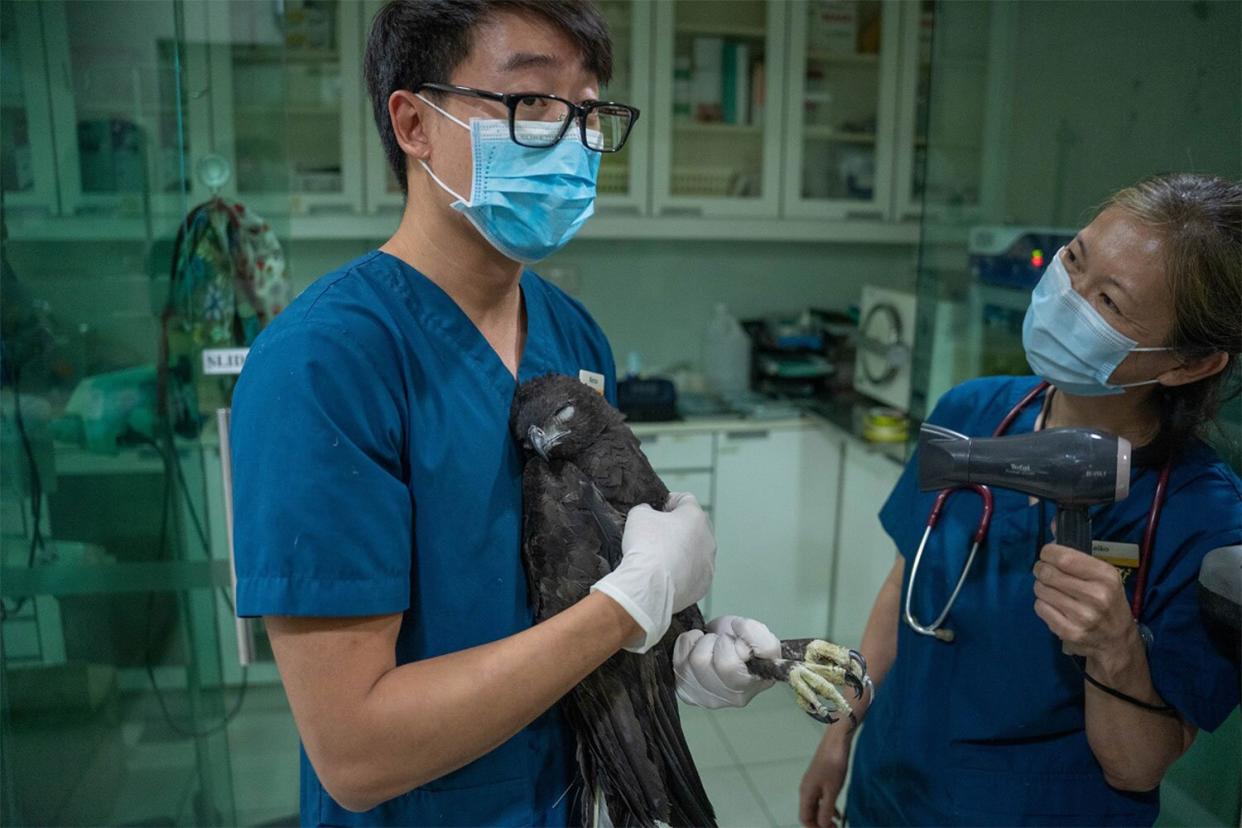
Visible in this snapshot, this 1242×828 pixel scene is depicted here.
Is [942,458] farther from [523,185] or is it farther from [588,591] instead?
[523,185]

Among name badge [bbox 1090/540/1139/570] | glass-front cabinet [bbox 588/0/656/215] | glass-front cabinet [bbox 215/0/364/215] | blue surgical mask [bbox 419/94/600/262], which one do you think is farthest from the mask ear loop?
glass-front cabinet [bbox 588/0/656/215]

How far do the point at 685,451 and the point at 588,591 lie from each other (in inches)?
82.6

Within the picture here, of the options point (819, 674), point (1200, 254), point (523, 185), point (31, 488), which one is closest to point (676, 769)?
point (819, 674)

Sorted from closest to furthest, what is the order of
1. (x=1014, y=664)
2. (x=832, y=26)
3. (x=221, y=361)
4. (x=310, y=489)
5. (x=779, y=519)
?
1. (x=310, y=489)
2. (x=1014, y=664)
3. (x=221, y=361)
4. (x=779, y=519)
5. (x=832, y=26)

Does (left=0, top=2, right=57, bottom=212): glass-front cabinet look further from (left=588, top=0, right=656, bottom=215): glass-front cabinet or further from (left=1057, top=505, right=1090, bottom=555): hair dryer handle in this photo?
(left=588, top=0, right=656, bottom=215): glass-front cabinet

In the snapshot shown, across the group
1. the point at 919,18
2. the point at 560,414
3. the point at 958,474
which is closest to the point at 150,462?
the point at 560,414

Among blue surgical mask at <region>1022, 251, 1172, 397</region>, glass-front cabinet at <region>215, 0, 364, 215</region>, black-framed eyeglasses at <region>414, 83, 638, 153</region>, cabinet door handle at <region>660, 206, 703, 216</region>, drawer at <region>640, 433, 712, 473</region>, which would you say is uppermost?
glass-front cabinet at <region>215, 0, 364, 215</region>

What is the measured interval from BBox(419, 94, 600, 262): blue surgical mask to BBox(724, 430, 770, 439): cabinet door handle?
210 cm

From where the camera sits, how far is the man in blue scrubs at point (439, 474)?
2.23ft

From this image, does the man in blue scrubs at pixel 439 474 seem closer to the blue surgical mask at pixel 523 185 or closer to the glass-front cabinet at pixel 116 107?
the blue surgical mask at pixel 523 185

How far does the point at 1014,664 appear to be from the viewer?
1016 mm

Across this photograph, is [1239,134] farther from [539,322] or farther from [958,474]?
[539,322]

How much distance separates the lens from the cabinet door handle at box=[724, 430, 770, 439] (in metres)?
2.91

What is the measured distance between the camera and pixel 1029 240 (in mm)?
1493
